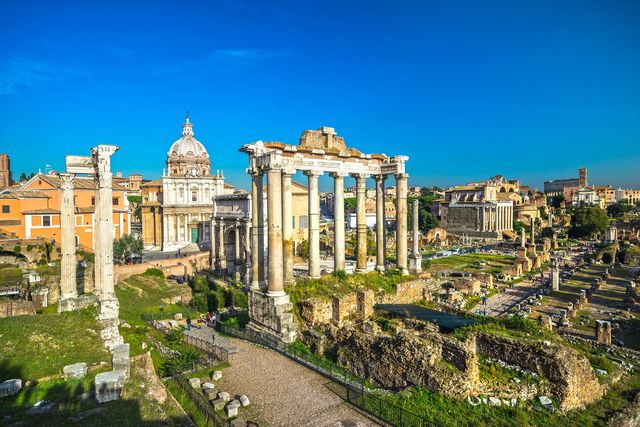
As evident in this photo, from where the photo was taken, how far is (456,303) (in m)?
29.8

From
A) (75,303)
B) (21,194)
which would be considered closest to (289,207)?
(75,303)

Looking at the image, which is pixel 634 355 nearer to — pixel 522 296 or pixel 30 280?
pixel 522 296

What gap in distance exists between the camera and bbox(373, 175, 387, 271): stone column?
20672 millimetres

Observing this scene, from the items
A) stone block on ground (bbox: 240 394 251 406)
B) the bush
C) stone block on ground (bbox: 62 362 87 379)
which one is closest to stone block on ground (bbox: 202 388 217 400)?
stone block on ground (bbox: 240 394 251 406)

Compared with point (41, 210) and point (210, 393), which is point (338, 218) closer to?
point (210, 393)

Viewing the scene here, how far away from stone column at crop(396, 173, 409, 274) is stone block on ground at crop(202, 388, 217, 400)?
1188 centimetres

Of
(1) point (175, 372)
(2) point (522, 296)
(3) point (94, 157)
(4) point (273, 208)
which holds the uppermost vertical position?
(3) point (94, 157)

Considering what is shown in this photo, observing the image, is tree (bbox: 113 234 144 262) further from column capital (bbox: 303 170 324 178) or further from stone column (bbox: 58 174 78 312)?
column capital (bbox: 303 170 324 178)

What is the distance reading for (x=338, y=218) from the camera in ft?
62.8

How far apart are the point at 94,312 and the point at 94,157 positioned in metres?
6.33

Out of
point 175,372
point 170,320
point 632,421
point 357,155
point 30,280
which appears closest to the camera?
point 632,421

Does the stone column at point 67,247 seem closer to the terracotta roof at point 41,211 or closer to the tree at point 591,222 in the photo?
the terracotta roof at point 41,211

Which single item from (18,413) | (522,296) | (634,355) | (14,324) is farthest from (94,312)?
(522,296)

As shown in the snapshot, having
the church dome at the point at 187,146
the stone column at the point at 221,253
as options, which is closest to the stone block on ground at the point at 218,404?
the stone column at the point at 221,253
